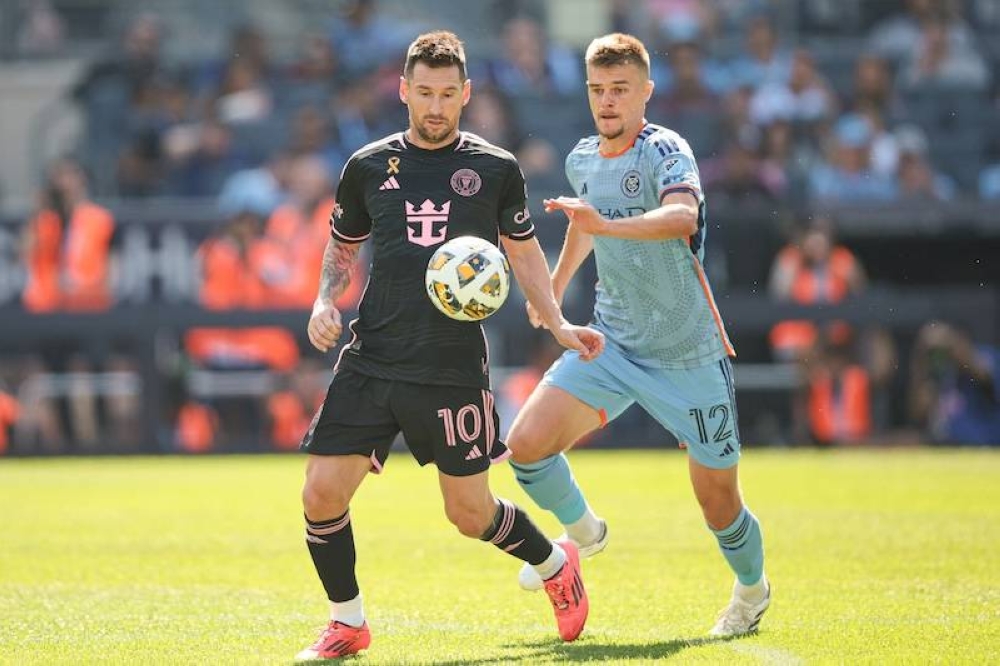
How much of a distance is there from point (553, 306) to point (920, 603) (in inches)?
96.1

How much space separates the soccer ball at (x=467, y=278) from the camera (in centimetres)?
645

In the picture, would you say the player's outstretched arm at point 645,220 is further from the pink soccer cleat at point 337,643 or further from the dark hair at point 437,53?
the pink soccer cleat at point 337,643

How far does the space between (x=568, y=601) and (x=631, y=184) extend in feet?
5.89

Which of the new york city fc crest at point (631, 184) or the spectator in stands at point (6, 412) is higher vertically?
the new york city fc crest at point (631, 184)

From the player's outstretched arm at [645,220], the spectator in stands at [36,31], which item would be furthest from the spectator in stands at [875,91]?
the player's outstretched arm at [645,220]

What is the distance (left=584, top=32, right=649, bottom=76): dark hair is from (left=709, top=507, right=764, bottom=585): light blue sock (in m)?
1.98

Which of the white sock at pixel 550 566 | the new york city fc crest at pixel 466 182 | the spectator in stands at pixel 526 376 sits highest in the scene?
the new york city fc crest at pixel 466 182

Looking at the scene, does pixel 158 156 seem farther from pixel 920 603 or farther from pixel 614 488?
pixel 920 603

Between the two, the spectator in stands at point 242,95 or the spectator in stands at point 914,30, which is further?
the spectator in stands at point 914,30

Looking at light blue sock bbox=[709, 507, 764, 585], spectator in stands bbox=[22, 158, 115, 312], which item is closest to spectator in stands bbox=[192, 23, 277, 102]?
spectator in stands bbox=[22, 158, 115, 312]

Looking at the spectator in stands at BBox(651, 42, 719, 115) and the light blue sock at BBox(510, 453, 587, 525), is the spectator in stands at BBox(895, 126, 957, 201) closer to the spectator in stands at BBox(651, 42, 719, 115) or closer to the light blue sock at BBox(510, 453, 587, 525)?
the spectator in stands at BBox(651, 42, 719, 115)

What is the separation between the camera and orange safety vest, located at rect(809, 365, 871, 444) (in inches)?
688

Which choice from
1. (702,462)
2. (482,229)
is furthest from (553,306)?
(702,462)

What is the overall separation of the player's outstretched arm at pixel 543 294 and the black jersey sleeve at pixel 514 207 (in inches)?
1.7
